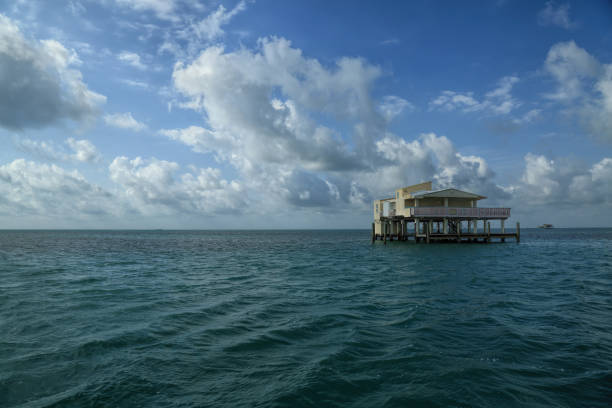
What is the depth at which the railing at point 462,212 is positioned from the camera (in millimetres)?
37125

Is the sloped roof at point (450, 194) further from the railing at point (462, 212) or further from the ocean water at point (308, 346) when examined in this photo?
the ocean water at point (308, 346)

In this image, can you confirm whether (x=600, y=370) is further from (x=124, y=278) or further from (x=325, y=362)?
(x=124, y=278)

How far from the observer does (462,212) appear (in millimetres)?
38344

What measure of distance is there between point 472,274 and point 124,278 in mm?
18194

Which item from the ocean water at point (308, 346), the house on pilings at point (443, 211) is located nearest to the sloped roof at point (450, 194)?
the house on pilings at point (443, 211)

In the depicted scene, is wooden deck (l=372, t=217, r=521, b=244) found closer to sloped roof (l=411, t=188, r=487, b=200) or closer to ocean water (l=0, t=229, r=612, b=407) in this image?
sloped roof (l=411, t=188, r=487, b=200)

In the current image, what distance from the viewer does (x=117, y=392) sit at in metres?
5.17

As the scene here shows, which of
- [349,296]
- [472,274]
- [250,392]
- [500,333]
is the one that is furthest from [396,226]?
[250,392]

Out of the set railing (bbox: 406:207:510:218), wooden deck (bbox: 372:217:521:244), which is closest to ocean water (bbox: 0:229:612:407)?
railing (bbox: 406:207:510:218)

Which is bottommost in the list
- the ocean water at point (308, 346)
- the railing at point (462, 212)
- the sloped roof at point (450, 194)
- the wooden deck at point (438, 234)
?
the ocean water at point (308, 346)

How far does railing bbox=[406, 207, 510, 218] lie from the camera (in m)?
37.1

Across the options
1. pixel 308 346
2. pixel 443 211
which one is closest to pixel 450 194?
pixel 443 211

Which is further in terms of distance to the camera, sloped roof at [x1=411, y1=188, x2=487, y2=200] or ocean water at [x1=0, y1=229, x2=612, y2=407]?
sloped roof at [x1=411, y1=188, x2=487, y2=200]

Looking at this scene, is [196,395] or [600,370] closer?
[196,395]
